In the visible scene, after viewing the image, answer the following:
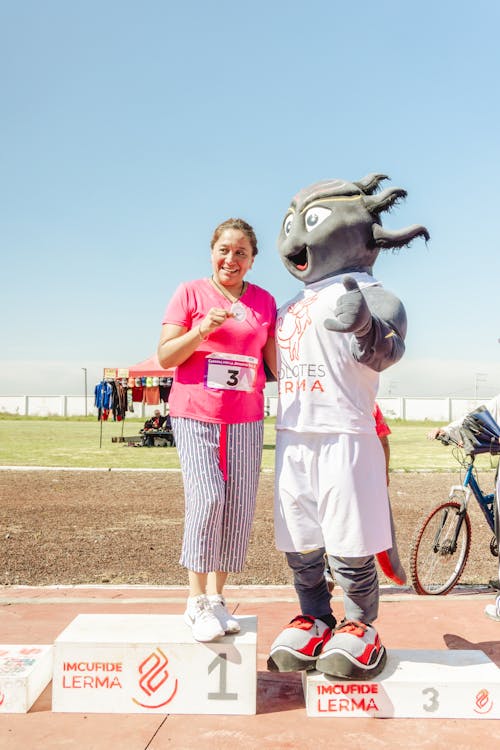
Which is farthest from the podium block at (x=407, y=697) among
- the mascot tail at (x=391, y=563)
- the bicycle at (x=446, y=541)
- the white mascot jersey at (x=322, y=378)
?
the bicycle at (x=446, y=541)

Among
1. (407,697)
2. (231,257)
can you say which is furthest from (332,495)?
(231,257)

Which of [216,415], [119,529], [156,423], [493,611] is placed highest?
[216,415]

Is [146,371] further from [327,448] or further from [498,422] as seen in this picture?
[327,448]

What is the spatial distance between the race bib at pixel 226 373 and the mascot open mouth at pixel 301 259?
61 centimetres

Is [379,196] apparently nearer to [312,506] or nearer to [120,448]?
[312,506]

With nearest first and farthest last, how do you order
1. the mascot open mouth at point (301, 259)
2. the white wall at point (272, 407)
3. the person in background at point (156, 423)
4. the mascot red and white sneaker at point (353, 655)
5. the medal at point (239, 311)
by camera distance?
the mascot red and white sneaker at point (353, 655)
the medal at point (239, 311)
the mascot open mouth at point (301, 259)
the person in background at point (156, 423)
the white wall at point (272, 407)

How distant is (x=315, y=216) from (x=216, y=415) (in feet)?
3.54

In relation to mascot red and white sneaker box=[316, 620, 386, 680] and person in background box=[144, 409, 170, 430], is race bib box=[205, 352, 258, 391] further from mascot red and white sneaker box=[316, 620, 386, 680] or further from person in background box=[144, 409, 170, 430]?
person in background box=[144, 409, 170, 430]

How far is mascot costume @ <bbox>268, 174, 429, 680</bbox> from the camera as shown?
306 centimetres

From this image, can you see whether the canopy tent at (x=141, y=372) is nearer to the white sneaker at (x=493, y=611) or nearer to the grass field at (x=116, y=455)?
the grass field at (x=116, y=455)

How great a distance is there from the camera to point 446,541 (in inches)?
214

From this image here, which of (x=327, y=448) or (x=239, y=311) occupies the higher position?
(x=239, y=311)

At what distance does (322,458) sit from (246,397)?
0.44 meters

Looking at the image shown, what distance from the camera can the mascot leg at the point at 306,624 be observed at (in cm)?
312
